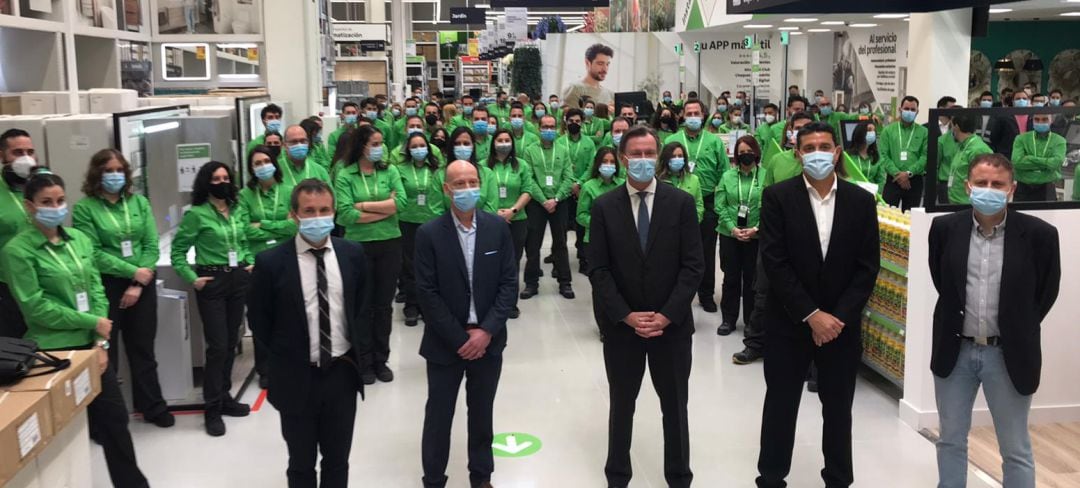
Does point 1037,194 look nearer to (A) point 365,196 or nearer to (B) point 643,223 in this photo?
(B) point 643,223

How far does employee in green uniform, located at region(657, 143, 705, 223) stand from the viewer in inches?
278

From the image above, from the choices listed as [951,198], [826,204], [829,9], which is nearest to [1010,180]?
[826,204]

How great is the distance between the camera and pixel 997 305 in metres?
3.83

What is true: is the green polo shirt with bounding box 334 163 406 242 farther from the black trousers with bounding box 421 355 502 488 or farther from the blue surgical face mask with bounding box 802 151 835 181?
the blue surgical face mask with bounding box 802 151 835 181

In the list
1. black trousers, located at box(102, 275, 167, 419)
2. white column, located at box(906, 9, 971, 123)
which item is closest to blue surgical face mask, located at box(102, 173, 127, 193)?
black trousers, located at box(102, 275, 167, 419)

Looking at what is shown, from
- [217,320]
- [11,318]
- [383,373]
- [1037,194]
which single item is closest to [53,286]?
[11,318]

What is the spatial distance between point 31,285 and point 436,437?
6.38ft

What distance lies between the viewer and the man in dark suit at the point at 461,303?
14.1ft

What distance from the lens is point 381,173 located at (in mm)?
6715

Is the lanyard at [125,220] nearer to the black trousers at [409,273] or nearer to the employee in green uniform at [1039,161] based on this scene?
the black trousers at [409,273]

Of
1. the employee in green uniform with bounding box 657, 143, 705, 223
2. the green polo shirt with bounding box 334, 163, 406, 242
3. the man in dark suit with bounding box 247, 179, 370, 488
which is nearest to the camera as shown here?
the man in dark suit with bounding box 247, 179, 370, 488

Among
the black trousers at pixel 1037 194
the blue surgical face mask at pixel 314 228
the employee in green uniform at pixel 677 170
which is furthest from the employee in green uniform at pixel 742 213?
the blue surgical face mask at pixel 314 228

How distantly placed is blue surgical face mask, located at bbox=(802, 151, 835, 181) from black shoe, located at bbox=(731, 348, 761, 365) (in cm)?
281

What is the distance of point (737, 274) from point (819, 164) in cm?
332
